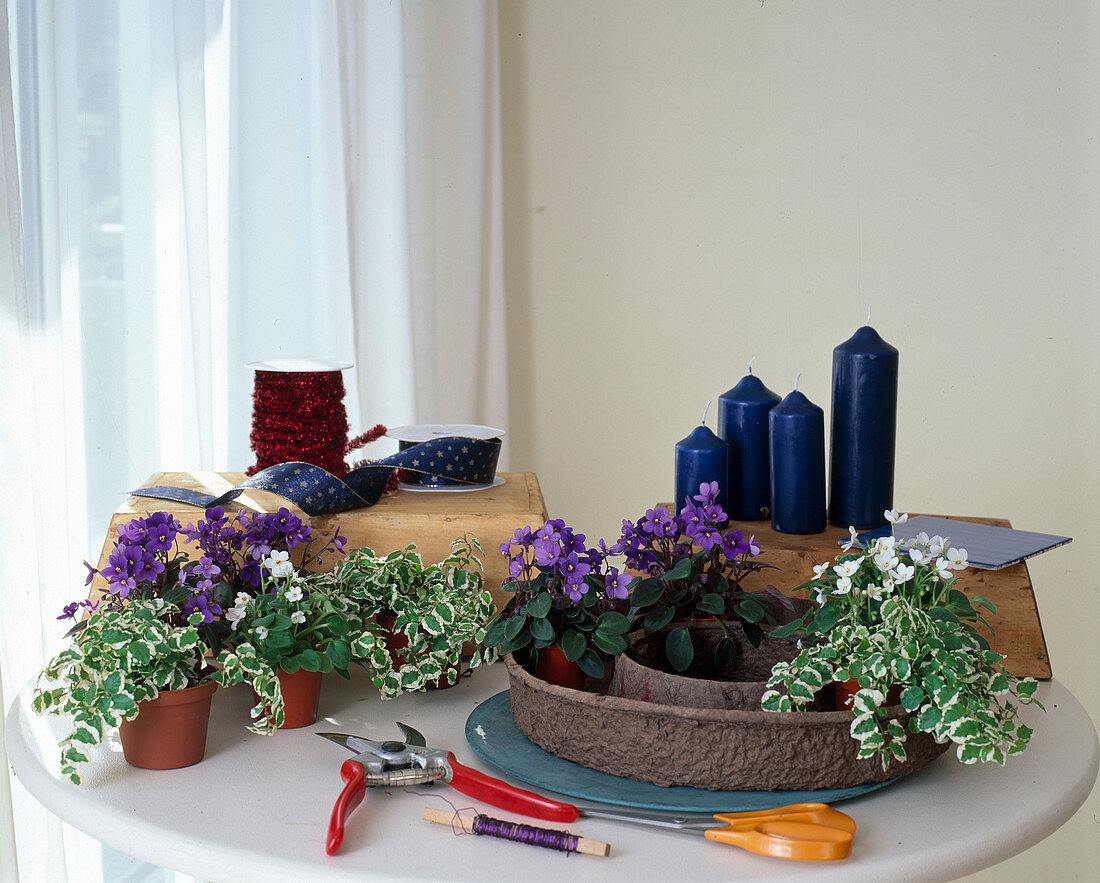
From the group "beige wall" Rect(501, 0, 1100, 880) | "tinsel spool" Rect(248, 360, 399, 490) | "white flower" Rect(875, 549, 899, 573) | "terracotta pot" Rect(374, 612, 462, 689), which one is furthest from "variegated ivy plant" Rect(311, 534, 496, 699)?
"beige wall" Rect(501, 0, 1100, 880)

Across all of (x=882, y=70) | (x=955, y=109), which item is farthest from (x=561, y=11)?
(x=955, y=109)

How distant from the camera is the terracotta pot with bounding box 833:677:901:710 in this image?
2.55 feet

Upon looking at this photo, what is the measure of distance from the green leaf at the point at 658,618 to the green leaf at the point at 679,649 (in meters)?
0.01

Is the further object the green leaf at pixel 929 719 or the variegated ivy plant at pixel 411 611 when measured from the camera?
the variegated ivy plant at pixel 411 611

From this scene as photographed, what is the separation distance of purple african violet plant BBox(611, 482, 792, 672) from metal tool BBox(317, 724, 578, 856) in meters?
0.18

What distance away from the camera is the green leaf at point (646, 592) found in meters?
0.86

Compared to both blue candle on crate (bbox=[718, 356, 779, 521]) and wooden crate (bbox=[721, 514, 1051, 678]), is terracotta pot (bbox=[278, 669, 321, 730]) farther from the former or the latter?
wooden crate (bbox=[721, 514, 1051, 678])

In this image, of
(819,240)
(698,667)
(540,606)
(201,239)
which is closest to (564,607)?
(540,606)

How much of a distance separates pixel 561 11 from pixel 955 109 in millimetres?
781

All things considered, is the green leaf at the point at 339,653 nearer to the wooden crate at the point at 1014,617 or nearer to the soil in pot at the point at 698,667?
the soil in pot at the point at 698,667

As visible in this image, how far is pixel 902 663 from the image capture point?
28.5 inches

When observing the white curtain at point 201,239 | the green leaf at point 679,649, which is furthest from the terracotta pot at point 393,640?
the white curtain at point 201,239

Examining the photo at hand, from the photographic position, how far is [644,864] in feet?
2.16

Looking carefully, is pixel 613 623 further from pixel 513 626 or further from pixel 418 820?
pixel 418 820
